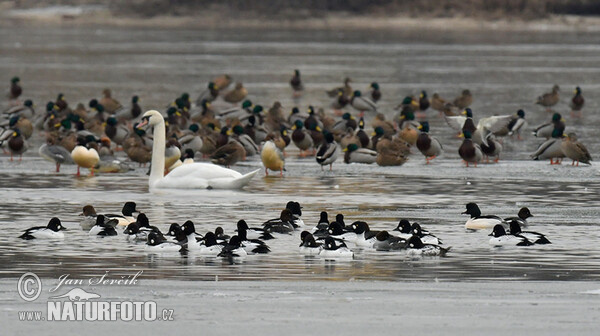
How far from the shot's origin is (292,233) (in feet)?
52.9

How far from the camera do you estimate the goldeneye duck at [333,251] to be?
47.6 feet

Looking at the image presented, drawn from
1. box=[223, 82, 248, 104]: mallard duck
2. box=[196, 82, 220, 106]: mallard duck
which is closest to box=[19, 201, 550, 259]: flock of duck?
box=[196, 82, 220, 106]: mallard duck

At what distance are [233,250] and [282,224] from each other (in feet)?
5.74

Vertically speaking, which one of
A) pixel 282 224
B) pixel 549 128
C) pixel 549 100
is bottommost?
pixel 282 224

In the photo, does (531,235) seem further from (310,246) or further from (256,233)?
(256,233)

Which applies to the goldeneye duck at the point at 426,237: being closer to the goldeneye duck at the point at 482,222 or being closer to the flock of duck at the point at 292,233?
the flock of duck at the point at 292,233

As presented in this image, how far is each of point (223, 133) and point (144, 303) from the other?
42.9ft

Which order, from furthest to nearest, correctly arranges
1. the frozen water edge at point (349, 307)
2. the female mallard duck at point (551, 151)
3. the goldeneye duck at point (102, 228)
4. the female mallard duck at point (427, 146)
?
the female mallard duck at point (427, 146) → the female mallard duck at point (551, 151) → the goldeneye duck at point (102, 228) → the frozen water edge at point (349, 307)

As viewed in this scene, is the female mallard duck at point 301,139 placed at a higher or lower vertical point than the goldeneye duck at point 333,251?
higher

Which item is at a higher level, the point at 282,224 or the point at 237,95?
the point at 237,95

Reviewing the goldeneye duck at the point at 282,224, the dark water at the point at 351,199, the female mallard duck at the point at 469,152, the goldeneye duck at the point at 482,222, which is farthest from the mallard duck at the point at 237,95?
the goldeneye duck at the point at 282,224

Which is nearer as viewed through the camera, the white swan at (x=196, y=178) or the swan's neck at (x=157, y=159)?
the white swan at (x=196, y=178)

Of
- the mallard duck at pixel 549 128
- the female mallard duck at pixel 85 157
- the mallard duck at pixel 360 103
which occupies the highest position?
the mallard duck at pixel 360 103

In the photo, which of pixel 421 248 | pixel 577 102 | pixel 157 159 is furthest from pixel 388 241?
pixel 577 102
